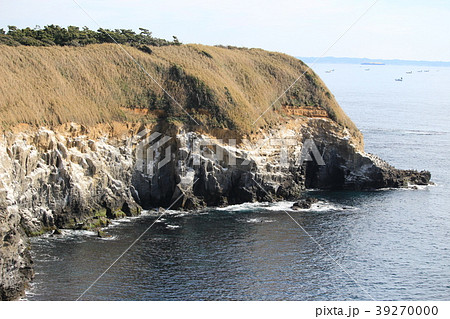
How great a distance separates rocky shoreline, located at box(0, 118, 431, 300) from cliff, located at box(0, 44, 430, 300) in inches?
4.7

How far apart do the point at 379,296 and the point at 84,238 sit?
26708 millimetres

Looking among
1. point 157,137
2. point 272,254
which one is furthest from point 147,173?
point 272,254

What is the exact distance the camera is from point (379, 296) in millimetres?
48875

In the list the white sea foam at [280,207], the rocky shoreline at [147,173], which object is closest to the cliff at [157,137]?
the rocky shoreline at [147,173]

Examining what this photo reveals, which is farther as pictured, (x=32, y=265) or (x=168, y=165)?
(x=168, y=165)

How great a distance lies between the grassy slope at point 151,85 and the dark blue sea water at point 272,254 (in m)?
12.3

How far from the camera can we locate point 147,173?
71812mm

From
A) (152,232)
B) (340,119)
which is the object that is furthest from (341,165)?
(152,232)

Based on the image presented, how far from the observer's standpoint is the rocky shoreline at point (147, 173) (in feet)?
198

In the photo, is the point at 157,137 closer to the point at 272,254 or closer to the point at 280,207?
the point at 280,207

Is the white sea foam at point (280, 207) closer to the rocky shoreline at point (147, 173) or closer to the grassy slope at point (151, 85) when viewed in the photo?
the rocky shoreline at point (147, 173)

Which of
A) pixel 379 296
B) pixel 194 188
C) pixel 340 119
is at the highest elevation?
pixel 340 119

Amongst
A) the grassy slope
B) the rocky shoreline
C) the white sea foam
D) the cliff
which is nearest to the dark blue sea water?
the white sea foam

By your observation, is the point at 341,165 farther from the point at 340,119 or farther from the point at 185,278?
the point at 185,278
